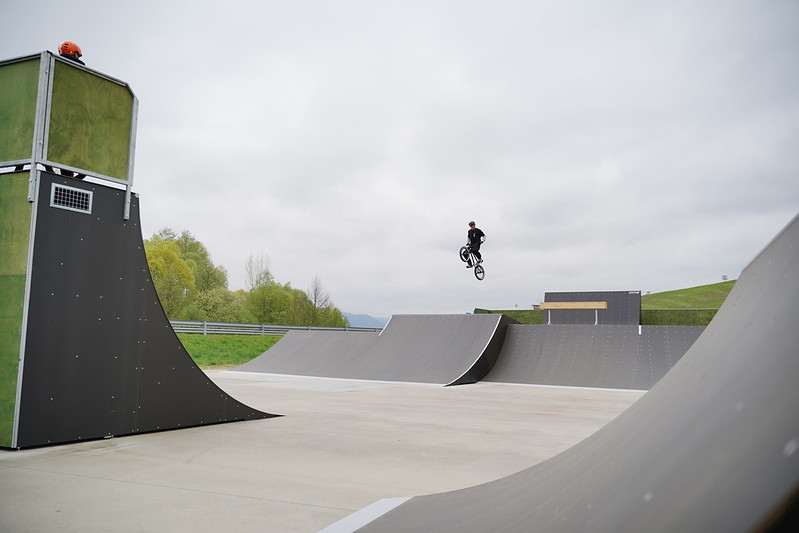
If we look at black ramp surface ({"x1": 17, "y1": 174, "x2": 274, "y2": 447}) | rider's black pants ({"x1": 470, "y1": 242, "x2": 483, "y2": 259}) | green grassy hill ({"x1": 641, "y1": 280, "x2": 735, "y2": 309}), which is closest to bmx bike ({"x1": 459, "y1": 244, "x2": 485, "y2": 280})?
rider's black pants ({"x1": 470, "y1": 242, "x2": 483, "y2": 259})

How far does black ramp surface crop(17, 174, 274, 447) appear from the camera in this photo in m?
4.41

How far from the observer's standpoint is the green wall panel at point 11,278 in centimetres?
427

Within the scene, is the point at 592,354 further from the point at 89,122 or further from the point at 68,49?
the point at 68,49

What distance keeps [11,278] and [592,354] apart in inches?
462

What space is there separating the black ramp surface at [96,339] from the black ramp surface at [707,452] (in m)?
3.54

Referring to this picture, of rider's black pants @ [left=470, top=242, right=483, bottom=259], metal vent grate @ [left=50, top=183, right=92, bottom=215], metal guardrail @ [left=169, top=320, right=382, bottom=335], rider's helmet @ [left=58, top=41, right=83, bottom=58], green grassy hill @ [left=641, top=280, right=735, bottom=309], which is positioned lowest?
metal guardrail @ [left=169, top=320, right=382, bottom=335]

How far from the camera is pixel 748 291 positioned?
1866 mm

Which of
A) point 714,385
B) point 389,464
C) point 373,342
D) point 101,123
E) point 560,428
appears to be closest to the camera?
point 714,385

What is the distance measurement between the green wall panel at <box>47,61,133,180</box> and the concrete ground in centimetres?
246

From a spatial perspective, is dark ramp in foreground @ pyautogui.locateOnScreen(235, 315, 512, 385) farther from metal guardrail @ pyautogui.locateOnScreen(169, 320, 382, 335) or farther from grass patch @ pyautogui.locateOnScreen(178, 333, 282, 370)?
metal guardrail @ pyautogui.locateOnScreen(169, 320, 382, 335)

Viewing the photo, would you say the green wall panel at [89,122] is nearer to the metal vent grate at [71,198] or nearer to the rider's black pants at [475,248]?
the metal vent grate at [71,198]

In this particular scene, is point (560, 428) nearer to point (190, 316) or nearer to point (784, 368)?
point (784, 368)

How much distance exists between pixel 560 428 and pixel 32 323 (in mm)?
5136

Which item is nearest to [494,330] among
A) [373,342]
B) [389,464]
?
[373,342]
